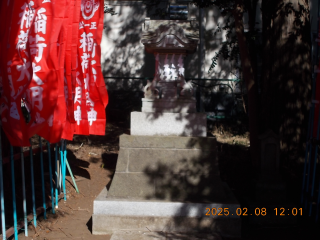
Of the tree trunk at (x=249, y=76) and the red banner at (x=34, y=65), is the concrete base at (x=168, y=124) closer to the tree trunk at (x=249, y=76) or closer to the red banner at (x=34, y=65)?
the red banner at (x=34, y=65)

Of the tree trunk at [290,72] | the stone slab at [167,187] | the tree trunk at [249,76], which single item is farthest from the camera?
the tree trunk at [249,76]

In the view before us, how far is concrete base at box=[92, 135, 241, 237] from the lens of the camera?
4.44 meters

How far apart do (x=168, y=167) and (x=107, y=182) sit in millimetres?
2453

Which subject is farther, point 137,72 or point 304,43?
point 137,72

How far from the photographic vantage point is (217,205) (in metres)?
4.43

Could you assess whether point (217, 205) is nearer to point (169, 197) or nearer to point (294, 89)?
point (169, 197)

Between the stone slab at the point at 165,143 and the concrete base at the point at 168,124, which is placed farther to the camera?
the concrete base at the point at 168,124

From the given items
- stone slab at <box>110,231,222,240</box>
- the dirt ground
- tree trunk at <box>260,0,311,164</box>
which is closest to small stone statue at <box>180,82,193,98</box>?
the dirt ground

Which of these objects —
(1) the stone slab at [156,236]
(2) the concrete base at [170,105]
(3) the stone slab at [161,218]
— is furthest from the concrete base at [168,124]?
(1) the stone slab at [156,236]

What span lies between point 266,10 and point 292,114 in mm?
2143

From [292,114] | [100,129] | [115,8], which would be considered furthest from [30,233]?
[115,8]

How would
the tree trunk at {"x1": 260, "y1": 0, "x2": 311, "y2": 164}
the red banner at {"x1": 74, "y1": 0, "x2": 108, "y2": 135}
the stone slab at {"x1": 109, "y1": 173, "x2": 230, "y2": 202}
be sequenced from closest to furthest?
the stone slab at {"x1": 109, "y1": 173, "x2": 230, "y2": 202}
the red banner at {"x1": 74, "y1": 0, "x2": 108, "y2": 135}
the tree trunk at {"x1": 260, "y1": 0, "x2": 311, "y2": 164}

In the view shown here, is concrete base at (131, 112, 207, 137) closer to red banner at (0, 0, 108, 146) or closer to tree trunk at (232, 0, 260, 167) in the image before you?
red banner at (0, 0, 108, 146)

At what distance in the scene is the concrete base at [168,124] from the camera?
16.7 feet
